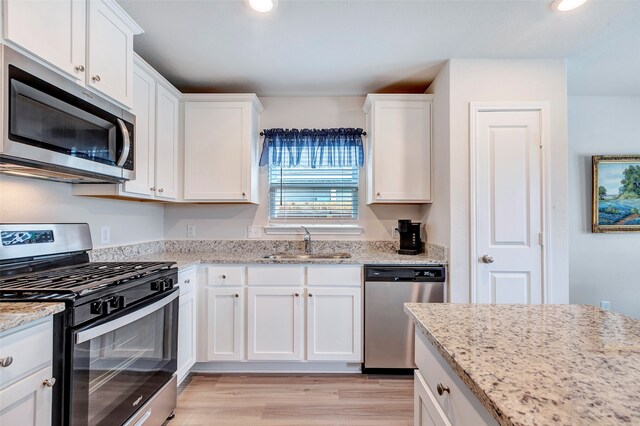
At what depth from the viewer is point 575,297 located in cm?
290

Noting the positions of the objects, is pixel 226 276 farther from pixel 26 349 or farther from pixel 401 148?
pixel 401 148

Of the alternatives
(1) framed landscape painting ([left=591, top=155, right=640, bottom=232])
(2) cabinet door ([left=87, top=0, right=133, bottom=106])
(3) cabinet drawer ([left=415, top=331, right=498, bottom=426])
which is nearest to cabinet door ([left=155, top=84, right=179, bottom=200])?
(2) cabinet door ([left=87, top=0, right=133, bottom=106])

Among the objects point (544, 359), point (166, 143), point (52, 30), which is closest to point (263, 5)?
point (52, 30)

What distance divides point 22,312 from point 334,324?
72.0 inches

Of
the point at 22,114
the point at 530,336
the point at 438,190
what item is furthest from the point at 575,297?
the point at 22,114

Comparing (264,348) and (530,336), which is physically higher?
(530,336)

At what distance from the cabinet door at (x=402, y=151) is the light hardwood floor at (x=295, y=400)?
1.48 meters

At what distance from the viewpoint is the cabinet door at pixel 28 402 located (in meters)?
0.88

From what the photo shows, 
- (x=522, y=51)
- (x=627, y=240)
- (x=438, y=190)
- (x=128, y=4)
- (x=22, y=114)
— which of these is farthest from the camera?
(x=627, y=240)

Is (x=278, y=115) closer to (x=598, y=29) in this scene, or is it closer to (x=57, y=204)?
(x=57, y=204)

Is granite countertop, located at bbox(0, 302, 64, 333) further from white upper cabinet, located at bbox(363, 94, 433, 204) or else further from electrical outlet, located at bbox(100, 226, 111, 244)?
white upper cabinet, located at bbox(363, 94, 433, 204)

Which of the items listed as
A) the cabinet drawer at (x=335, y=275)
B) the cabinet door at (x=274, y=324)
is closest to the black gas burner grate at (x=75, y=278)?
the cabinet door at (x=274, y=324)

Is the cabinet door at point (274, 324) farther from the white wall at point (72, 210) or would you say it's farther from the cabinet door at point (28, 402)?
the cabinet door at point (28, 402)

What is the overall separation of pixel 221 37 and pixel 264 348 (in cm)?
227
